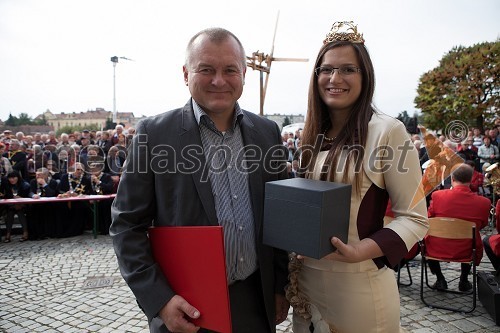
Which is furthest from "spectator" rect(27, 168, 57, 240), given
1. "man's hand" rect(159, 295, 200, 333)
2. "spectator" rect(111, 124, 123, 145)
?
"man's hand" rect(159, 295, 200, 333)

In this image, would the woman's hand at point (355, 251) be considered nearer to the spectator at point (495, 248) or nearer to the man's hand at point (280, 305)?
the man's hand at point (280, 305)

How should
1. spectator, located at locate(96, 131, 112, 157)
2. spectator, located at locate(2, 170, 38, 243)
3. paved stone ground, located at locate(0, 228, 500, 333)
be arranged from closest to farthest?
paved stone ground, located at locate(0, 228, 500, 333), spectator, located at locate(2, 170, 38, 243), spectator, located at locate(96, 131, 112, 157)

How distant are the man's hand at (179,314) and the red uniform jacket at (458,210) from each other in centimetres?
383

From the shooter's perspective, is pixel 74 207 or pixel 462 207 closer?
pixel 462 207

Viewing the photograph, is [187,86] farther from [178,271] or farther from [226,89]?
[178,271]

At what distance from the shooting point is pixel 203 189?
1.77 m

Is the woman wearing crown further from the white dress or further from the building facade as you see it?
the building facade

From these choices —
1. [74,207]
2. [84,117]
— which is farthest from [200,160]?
[84,117]

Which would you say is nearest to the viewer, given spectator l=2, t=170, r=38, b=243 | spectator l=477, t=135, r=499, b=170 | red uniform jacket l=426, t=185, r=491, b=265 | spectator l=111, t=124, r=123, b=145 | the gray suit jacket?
the gray suit jacket

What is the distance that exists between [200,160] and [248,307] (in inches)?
32.8

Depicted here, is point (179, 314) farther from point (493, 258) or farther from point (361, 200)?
point (493, 258)

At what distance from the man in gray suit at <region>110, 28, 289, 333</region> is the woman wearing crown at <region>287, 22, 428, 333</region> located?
26 cm

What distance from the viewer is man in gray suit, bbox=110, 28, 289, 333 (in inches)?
67.9

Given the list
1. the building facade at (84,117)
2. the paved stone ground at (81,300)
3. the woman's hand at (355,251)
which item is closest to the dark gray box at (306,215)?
the woman's hand at (355,251)
